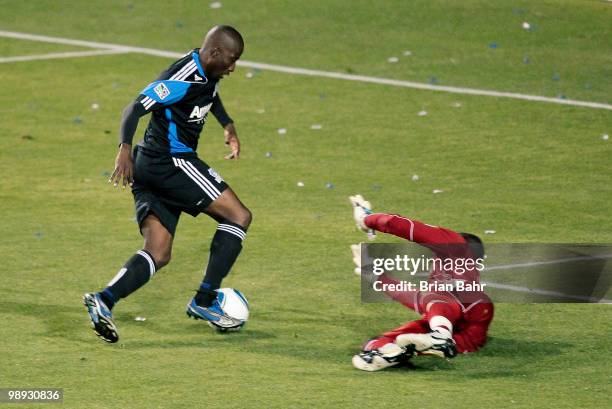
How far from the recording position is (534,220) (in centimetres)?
1191

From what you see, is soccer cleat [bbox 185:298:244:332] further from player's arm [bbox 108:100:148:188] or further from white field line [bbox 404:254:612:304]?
white field line [bbox 404:254:612:304]

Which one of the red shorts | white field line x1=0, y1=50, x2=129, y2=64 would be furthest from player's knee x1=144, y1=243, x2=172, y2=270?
white field line x1=0, y1=50, x2=129, y2=64

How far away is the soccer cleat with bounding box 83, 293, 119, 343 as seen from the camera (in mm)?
8359

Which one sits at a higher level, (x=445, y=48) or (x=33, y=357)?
(x=445, y=48)

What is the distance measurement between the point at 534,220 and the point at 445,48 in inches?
268

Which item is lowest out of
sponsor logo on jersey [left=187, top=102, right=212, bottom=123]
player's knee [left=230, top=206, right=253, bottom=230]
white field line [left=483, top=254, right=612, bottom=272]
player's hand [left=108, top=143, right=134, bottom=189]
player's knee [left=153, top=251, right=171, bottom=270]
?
white field line [left=483, top=254, right=612, bottom=272]

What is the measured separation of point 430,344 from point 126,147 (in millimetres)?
2276

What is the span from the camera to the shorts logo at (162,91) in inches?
345

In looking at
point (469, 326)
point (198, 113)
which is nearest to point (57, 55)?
point (198, 113)

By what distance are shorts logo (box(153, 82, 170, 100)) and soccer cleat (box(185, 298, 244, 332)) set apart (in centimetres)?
139

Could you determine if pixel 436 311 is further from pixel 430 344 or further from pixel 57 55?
pixel 57 55

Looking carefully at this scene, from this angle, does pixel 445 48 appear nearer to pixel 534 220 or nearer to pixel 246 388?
pixel 534 220

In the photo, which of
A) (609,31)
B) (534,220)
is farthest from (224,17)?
(534,220)

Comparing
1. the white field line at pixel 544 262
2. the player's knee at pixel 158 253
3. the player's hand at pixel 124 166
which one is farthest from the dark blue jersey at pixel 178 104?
the white field line at pixel 544 262
